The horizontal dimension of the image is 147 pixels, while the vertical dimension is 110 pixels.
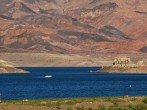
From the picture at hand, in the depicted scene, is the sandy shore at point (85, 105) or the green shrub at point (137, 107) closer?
the green shrub at point (137, 107)

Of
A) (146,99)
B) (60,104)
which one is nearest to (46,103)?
(60,104)

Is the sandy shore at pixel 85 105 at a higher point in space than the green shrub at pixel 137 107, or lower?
higher

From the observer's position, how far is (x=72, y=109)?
56.2 m

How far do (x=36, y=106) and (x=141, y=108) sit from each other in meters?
9.74

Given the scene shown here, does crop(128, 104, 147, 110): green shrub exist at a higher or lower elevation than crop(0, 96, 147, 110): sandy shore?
lower

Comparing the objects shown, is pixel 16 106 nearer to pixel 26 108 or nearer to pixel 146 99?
pixel 26 108

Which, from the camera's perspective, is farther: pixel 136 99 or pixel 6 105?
pixel 136 99

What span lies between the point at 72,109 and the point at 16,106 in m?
5.18

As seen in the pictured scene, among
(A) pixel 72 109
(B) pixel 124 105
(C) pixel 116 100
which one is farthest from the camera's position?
(C) pixel 116 100

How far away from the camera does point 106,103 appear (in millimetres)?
62469

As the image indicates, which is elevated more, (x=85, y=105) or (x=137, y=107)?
(x=85, y=105)

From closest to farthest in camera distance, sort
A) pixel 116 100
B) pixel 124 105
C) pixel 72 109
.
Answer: pixel 72 109 → pixel 124 105 → pixel 116 100

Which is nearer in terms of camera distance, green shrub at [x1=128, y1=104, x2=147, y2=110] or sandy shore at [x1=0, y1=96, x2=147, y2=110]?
green shrub at [x1=128, y1=104, x2=147, y2=110]

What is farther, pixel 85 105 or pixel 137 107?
pixel 85 105
